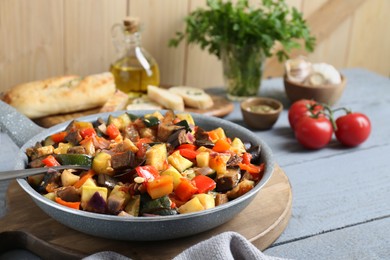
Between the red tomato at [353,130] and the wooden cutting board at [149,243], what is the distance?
2.02 feet

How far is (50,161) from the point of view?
5.41 ft

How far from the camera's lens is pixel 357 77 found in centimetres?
329

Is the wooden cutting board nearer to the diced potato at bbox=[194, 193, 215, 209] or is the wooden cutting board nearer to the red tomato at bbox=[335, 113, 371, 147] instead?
the diced potato at bbox=[194, 193, 215, 209]

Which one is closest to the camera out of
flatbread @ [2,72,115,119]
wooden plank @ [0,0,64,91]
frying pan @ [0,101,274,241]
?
frying pan @ [0,101,274,241]

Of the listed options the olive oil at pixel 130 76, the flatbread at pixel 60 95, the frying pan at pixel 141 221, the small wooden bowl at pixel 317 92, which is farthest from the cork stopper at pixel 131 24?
the frying pan at pixel 141 221

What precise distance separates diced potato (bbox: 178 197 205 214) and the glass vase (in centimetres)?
134

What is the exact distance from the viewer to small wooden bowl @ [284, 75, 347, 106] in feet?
8.87

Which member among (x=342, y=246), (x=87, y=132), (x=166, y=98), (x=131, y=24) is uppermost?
(x=131, y=24)

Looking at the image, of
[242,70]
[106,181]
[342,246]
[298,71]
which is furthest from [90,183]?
[298,71]

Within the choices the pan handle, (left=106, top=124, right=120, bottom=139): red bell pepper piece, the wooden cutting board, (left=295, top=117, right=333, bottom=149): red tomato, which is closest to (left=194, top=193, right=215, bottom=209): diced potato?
the wooden cutting board

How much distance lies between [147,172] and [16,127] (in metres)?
0.62

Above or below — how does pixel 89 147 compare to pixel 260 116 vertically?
above

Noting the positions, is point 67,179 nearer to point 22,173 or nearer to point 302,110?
point 22,173

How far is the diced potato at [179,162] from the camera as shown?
5.43ft
